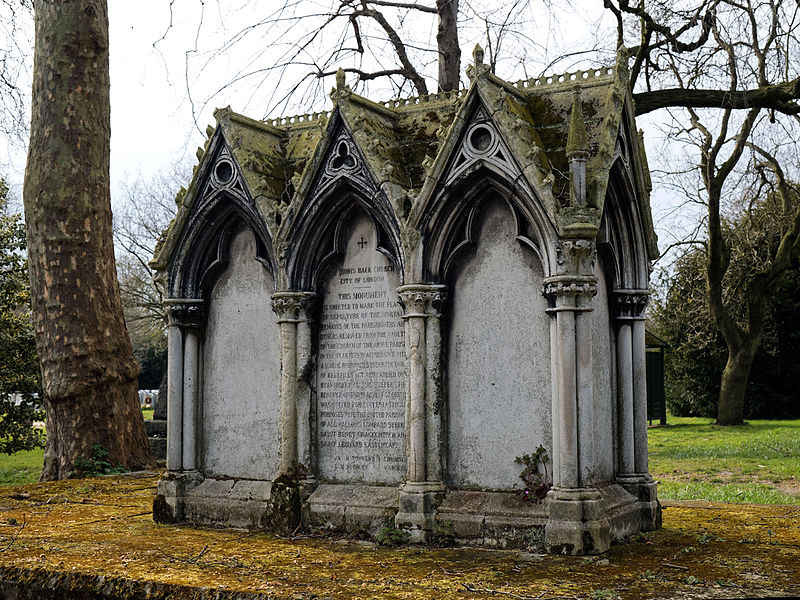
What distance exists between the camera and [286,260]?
27.6ft

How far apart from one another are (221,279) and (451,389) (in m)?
2.94

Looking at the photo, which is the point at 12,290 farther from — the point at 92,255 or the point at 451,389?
the point at 451,389

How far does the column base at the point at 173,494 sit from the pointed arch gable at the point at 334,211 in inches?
94.2

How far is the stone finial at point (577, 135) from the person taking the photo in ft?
23.4

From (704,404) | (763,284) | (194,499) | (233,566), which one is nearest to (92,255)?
(194,499)

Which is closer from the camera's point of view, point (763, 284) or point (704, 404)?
point (763, 284)

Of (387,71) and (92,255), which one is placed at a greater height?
(387,71)

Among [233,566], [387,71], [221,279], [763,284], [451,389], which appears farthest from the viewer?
[763,284]

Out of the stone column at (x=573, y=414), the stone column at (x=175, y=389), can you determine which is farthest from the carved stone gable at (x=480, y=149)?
the stone column at (x=175, y=389)

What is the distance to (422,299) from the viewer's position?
7715 mm

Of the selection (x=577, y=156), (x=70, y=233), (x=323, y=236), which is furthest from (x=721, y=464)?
(x=70, y=233)

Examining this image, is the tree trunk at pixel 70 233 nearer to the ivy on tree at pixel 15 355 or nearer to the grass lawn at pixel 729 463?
the ivy on tree at pixel 15 355

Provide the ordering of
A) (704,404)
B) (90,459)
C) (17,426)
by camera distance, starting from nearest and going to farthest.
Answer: (90,459), (17,426), (704,404)

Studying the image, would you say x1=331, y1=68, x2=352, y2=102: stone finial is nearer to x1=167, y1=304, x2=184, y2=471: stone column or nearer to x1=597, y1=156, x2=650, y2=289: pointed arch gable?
x1=597, y1=156, x2=650, y2=289: pointed arch gable
